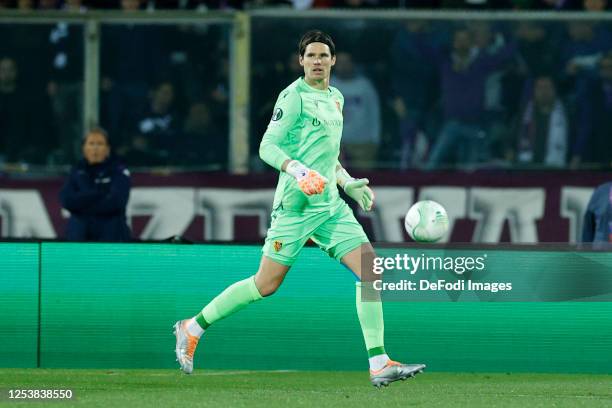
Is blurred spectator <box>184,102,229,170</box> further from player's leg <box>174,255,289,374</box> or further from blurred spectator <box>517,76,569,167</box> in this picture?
player's leg <box>174,255,289,374</box>

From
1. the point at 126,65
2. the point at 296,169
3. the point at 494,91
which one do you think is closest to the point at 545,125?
the point at 494,91

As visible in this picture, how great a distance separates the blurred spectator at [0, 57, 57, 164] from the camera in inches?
615

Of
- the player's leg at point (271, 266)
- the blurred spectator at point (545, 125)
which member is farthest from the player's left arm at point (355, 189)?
the blurred spectator at point (545, 125)

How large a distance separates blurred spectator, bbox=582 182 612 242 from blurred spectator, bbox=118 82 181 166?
14.6ft

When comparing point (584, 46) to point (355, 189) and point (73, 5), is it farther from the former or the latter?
point (355, 189)

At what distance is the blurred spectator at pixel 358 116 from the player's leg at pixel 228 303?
Answer: 16.5 ft

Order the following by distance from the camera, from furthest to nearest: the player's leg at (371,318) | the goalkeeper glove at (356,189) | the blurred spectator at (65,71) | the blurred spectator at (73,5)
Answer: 1. the blurred spectator at (73,5)
2. the blurred spectator at (65,71)
3. the goalkeeper glove at (356,189)
4. the player's leg at (371,318)

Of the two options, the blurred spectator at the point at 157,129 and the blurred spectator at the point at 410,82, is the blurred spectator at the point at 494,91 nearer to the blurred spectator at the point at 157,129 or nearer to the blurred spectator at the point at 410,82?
the blurred spectator at the point at 410,82

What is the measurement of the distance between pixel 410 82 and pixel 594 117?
5.51ft

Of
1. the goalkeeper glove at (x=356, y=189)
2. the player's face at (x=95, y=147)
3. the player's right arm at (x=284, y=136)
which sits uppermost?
the player's right arm at (x=284, y=136)

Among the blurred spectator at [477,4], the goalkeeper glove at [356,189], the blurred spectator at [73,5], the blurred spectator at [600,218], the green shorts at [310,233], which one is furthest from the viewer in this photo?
the blurred spectator at [73,5]

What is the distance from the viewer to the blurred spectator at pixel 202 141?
15688 mm

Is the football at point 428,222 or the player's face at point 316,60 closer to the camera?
the player's face at point 316,60

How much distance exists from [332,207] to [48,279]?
2.43m
